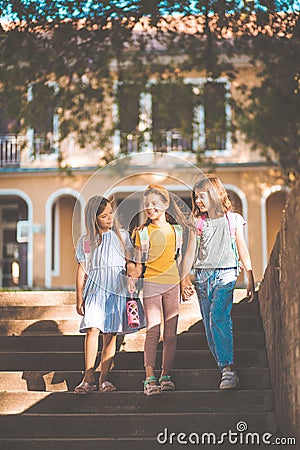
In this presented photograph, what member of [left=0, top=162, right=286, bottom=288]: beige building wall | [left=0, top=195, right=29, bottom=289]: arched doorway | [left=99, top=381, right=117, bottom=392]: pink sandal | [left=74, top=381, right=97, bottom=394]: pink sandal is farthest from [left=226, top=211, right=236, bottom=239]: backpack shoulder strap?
[left=0, top=195, right=29, bottom=289]: arched doorway

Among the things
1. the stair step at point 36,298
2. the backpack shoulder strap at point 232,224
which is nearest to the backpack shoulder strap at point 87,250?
the backpack shoulder strap at point 232,224

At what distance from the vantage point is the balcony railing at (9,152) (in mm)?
24062

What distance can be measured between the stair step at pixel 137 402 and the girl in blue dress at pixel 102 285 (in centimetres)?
13

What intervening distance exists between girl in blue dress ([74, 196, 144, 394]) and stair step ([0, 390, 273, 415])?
0.43 ft

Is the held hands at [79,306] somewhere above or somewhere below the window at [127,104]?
below

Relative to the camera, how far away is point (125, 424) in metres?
6.19

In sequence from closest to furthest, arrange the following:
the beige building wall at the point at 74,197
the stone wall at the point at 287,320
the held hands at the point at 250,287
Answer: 1. the stone wall at the point at 287,320
2. the held hands at the point at 250,287
3. the beige building wall at the point at 74,197

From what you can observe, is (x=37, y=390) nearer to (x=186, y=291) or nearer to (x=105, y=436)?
(x=105, y=436)

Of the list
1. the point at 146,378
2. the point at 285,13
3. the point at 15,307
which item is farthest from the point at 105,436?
the point at 285,13

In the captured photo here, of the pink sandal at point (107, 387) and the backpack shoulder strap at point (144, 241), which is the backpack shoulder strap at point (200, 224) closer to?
the backpack shoulder strap at point (144, 241)

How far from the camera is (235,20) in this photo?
13.3 meters

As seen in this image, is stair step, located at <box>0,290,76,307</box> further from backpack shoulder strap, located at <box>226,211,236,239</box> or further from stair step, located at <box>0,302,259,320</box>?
backpack shoulder strap, located at <box>226,211,236,239</box>

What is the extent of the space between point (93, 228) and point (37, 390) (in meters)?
1.31

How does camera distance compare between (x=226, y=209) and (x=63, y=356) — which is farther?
(x=63, y=356)
